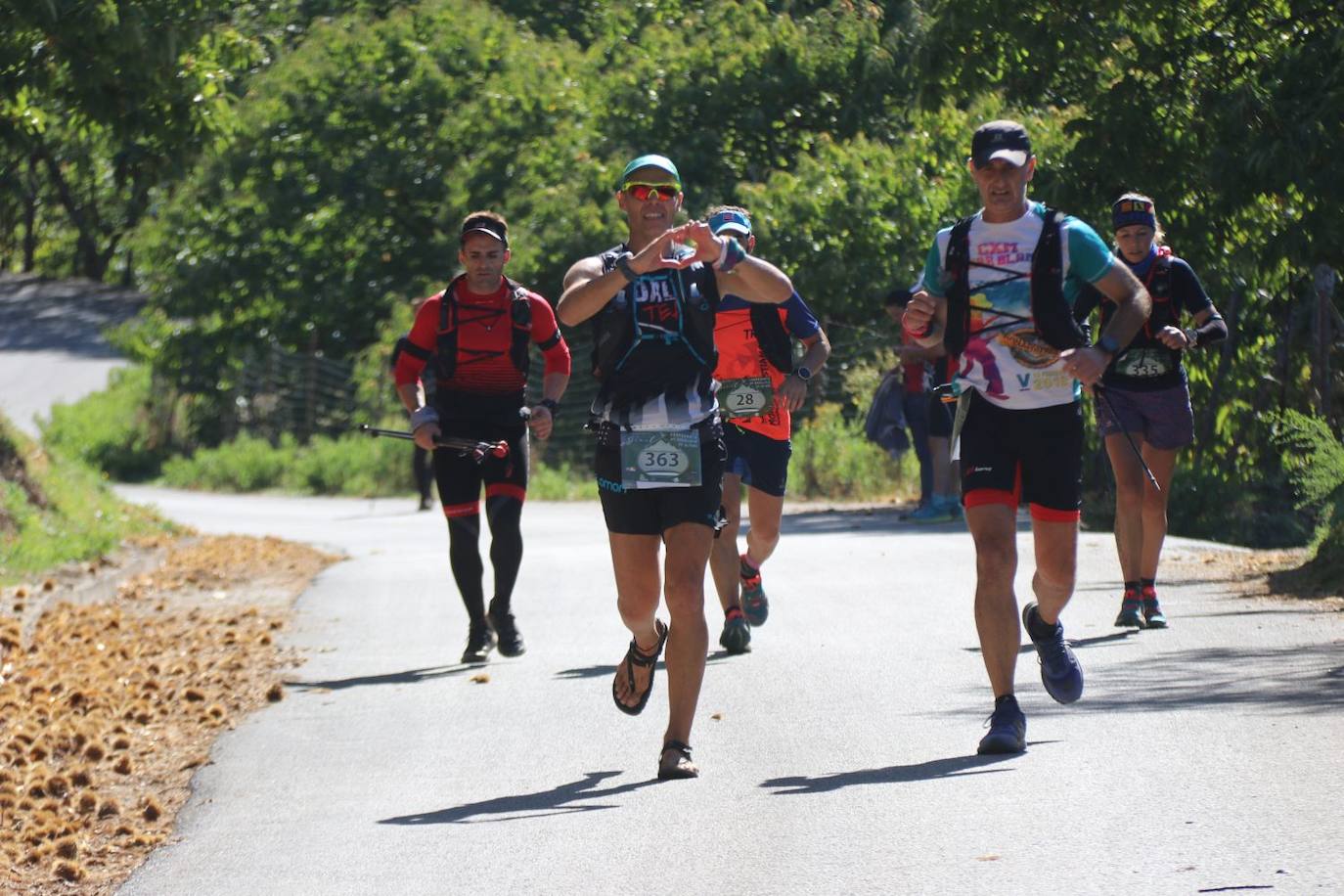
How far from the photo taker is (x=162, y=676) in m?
9.96

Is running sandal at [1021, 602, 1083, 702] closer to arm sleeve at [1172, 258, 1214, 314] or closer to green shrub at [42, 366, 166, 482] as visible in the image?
arm sleeve at [1172, 258, 1214, 314]

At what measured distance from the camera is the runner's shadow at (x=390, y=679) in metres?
9.62

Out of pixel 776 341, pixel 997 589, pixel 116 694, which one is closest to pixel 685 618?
pixel 997 589

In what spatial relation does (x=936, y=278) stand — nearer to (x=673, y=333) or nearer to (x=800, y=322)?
(x=673, y=333)

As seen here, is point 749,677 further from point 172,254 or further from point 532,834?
point 172,254

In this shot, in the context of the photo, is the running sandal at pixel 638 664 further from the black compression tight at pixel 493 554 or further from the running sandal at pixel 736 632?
the black compression tight at pixel 493 554

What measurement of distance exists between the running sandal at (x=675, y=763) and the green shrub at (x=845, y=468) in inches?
561

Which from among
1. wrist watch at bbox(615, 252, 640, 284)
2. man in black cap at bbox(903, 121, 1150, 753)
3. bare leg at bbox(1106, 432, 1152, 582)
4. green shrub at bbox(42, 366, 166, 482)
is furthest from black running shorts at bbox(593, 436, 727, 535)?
green shrub at bbox(42, 366, 166, 482)

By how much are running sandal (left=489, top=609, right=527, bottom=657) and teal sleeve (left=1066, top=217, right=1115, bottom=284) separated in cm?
402

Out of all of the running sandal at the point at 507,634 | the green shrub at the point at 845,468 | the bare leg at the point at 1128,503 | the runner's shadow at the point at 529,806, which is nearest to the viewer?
the runner's shadow at the point at 529,806

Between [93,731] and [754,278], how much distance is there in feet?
11.7

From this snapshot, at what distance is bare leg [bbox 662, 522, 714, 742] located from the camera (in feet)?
22.3

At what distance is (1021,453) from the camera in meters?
7.01

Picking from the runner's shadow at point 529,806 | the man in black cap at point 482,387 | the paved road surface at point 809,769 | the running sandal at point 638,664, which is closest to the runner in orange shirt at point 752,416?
the paved road surface at point 809,769
